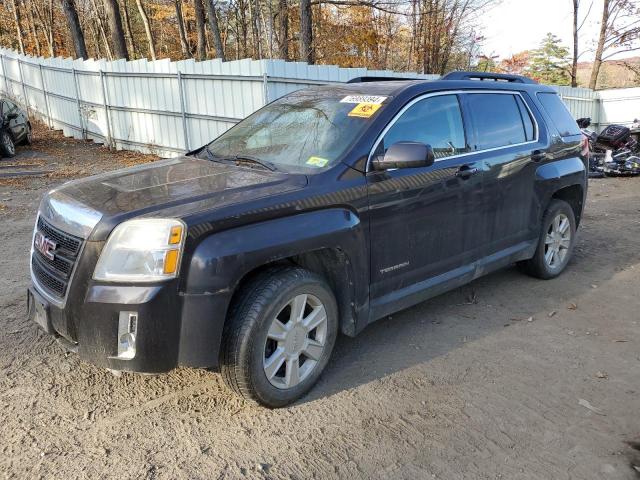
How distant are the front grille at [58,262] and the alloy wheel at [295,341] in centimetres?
110

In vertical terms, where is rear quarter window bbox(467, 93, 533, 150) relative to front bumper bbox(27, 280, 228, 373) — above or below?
above

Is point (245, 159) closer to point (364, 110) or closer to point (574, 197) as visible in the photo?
point (364, 110)

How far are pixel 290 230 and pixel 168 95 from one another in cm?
1067

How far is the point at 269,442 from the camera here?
2891 mm

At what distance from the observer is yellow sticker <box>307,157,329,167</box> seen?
11.2 feet

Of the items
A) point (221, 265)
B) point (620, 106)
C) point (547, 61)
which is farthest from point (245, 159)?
point (547, 61)

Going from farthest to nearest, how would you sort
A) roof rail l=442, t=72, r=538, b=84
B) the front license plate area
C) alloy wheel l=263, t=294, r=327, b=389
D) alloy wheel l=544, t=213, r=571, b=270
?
alloy wheel l=544, t=213, r=571, b=270
roof rail l=442, t=72, r=538, b=84
alloy wheel l=263, t=294, r=327, b=389
the front license plate area

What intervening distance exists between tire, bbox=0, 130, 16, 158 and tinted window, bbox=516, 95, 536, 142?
12452 millimetres

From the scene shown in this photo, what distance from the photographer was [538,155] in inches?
192

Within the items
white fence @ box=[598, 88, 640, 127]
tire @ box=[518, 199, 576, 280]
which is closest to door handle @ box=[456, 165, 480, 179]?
tire @ box=[518, 199, 576, 280]

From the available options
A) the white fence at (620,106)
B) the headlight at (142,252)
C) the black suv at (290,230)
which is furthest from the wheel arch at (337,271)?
the white fence at (620,106)

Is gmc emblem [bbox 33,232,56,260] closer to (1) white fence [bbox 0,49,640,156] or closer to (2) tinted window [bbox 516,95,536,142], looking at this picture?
(2) tinted window [bbox 516,95,536,142]

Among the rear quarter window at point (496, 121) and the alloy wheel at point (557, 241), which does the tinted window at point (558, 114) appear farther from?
the alloy wheel at point (557, 241)

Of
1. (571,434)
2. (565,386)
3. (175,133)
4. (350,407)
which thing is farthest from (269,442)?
(175,133)
